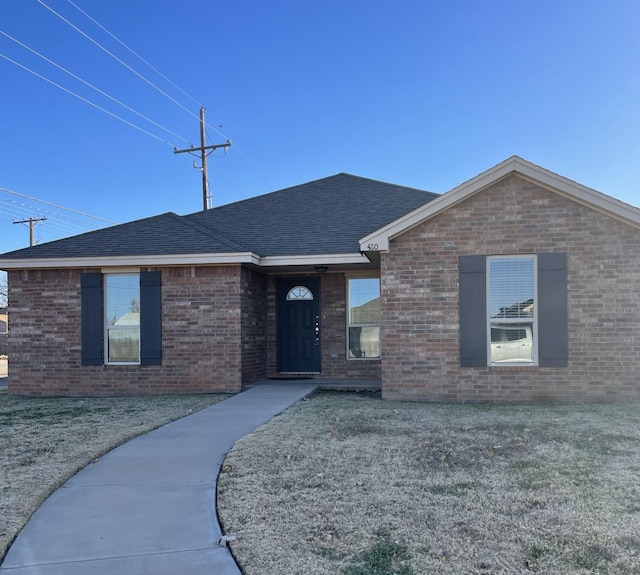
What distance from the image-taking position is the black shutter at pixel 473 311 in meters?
9.28

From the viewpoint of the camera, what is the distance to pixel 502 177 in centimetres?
920

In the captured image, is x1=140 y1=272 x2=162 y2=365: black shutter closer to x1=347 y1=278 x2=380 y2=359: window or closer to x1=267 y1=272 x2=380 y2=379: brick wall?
x1=267 y1=272 x2=380 y2=379: brick wall

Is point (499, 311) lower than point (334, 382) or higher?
higher

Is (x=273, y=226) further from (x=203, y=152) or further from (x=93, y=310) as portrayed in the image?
(x=203, y=152)

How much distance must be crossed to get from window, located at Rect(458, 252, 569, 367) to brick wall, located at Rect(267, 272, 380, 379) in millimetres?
3413

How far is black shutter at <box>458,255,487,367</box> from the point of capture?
9281 millimetres

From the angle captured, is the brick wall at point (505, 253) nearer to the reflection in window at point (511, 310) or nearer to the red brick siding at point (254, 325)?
A: the reflection in window at point (511, 310)

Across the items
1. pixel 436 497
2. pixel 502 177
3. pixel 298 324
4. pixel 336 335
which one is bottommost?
pixel 436 497

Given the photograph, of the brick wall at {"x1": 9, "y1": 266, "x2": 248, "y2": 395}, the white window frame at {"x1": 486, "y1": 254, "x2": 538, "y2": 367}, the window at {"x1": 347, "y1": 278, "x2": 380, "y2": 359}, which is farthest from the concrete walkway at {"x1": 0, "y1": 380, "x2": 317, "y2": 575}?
the window at {"x1": 347, "y1": 278, "x2": 380, "y2": 359}

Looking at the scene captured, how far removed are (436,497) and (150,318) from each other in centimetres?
767

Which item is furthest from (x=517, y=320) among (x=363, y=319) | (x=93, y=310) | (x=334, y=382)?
(x=93, y=310)

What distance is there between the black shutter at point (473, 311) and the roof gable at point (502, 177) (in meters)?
1.01

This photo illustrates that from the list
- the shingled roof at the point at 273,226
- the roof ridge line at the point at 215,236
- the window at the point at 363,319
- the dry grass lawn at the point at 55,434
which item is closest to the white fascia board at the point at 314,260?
the shingled roof at the point at 273,226

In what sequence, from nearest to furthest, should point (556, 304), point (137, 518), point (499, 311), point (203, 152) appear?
1. point (137, 518)
2. point (556, 304)
3. point (499, 311)
4. point (203, 152)
